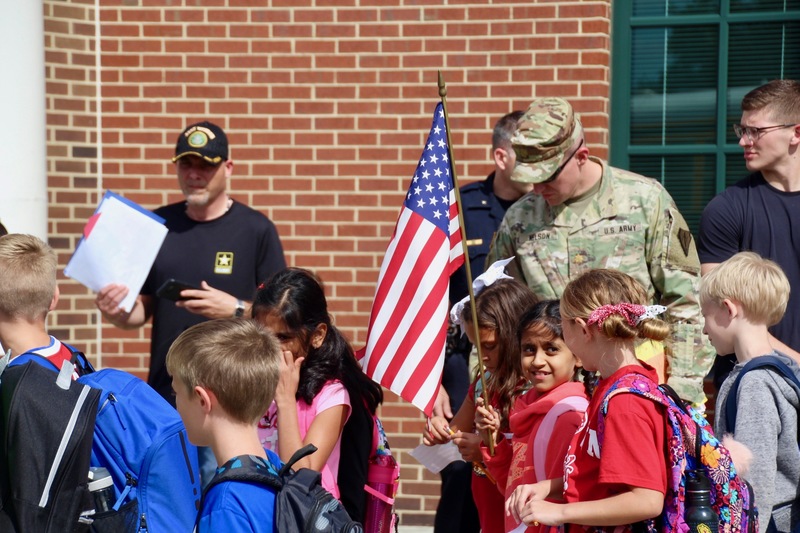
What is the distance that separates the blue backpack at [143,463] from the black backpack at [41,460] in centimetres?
11

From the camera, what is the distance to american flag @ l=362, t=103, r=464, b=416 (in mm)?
3834

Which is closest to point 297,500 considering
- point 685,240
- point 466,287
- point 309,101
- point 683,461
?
point 683,461

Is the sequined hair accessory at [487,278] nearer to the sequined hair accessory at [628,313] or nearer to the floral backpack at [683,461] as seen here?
the sequined hair accessory at [628,313]

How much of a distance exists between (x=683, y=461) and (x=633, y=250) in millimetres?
1448

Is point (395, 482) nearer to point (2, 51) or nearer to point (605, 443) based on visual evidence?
point (605, 443)

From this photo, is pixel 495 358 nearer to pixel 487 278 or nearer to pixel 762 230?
pixel 487 278

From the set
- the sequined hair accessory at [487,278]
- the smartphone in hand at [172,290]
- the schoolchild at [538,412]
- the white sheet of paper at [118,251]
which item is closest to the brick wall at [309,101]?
the white sheet of paper at [118,251]

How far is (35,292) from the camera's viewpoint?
3.33m

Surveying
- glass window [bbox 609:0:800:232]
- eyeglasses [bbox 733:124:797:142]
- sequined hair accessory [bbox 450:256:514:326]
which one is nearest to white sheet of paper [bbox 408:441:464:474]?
sequined hair accessory [bbox 450:256:514:326]

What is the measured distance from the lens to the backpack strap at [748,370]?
133 inches

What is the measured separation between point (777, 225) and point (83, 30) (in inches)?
166

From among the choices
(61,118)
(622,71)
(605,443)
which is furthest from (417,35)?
(605,443)

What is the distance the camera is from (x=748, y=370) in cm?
339

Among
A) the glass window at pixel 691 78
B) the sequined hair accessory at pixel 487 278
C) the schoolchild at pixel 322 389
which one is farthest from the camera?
the glass window at pixel 691 78
